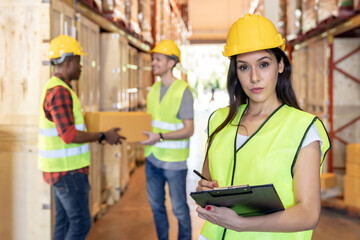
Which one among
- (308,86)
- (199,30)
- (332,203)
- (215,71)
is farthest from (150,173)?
(215,71)

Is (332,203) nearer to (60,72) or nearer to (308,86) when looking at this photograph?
(308,86)

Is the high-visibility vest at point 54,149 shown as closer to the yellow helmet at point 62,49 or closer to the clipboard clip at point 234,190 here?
the yellow helmet at point 62,49

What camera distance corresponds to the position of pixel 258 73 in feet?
5.74

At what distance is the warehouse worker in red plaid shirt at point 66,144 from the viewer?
3.30 m

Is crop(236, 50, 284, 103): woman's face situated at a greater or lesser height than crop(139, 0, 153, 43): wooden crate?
lesser

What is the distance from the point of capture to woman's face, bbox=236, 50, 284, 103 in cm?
175

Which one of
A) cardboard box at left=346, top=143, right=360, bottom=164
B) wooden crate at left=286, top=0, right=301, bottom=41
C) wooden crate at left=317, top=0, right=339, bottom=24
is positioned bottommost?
cardboard box at left=346, top=143, right=360, bottom=164

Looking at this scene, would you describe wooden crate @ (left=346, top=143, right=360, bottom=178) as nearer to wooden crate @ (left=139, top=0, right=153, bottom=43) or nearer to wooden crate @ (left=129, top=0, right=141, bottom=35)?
wooden crate @ (left=129, top=0, right=141, bottom=35)

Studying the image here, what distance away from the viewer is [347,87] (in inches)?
291

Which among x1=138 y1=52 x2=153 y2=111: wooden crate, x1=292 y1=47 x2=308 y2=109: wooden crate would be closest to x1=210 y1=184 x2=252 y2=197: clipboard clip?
x1=292 y1=47 x2=308 y2=109: wooden crate

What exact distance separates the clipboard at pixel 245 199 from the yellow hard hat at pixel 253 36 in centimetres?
58

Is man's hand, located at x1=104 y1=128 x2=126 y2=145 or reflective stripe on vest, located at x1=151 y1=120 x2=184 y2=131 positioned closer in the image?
man's hand, located at x1=104 y1=128 x2=126 y2=145

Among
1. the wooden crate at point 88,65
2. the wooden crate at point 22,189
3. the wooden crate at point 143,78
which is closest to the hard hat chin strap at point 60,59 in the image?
the wooden crate at point 22,189

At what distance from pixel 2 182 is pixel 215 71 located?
3536cm
